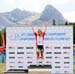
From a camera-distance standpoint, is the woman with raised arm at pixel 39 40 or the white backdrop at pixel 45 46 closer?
the woman with raised arm at pixel 39 40

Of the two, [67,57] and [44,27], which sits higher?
[44,27]

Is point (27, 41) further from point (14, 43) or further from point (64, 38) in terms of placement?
point (64, 38)

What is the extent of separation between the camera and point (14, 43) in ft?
70.8

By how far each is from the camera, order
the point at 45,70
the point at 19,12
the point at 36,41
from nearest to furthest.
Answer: the point at 45,70 < the point at 36,41 < the point at 19,12

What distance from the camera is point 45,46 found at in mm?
21422

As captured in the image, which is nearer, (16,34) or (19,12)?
(16,34)

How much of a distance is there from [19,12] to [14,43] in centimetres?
9941

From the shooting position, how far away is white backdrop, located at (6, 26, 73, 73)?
21281 millimetres

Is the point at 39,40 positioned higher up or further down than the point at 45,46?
higher up

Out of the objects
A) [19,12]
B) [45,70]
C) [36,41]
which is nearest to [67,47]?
[36,41]

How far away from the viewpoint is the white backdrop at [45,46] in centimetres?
2128

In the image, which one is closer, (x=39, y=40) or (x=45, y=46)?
(x=39, y=40)

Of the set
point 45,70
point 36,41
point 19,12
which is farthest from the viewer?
point 19,12

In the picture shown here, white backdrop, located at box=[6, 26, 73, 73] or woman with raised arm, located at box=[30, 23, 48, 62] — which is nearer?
woman with raised arm, located at box=[30, 23, 48, 62]
